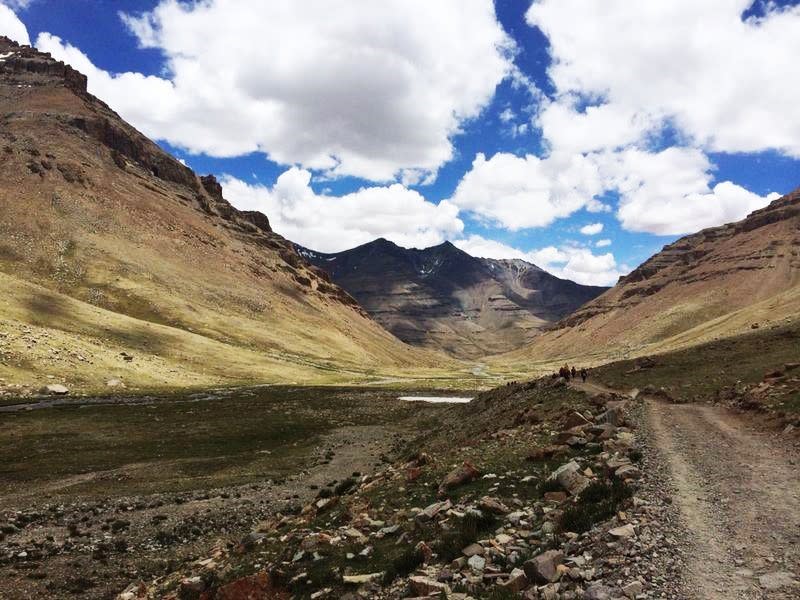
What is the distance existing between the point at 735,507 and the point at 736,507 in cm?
3

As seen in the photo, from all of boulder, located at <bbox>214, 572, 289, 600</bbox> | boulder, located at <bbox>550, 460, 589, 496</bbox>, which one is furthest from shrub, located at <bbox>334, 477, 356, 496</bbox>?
boulder, located at <bbox>550, 460, 589, 496</bbox>

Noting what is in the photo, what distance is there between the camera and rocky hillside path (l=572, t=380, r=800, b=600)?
1039cm

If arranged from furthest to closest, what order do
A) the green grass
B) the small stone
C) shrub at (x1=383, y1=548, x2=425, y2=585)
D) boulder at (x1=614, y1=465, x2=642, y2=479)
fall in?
the green grass
boulder at (x1=614, y1=465, x2=642, y2=479)
shrub at (x1=383, y1=548, x2=425, y2=585)
the small stone

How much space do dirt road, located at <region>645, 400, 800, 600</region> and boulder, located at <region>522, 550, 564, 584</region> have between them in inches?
106

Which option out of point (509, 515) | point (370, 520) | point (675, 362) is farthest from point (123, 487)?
point (675, 362)

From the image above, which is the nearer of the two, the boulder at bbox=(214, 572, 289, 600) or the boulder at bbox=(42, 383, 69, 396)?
the boulder at bbox=(214, 572, 289, 600)

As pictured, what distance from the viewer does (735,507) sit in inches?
569

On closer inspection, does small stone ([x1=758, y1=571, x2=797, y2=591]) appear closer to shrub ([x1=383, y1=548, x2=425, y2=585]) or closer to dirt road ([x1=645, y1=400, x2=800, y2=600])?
dirt road ([x1=645, y1=400, x2=800, y2=600])

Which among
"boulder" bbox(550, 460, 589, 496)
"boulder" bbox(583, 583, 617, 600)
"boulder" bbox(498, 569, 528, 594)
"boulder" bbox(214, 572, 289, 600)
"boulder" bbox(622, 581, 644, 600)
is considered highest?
"boulder" bbox(550, 460, 589, 496)

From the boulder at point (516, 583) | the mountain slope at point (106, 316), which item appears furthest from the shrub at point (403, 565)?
the mountain slope at point (106, 316)

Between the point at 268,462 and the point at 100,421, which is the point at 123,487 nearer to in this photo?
the point at 268,462

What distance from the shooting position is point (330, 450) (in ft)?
156

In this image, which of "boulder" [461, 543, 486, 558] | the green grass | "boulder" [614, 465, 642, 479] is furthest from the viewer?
the green grass

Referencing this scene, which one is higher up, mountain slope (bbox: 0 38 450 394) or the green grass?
mountain slope (bbox: 0 38 450 394)
